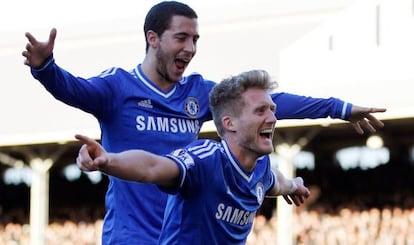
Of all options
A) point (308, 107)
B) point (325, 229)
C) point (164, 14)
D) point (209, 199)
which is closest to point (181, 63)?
point (164, 14)

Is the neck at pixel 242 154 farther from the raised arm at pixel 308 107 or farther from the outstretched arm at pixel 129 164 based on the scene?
the raised arm at pixel 308 107

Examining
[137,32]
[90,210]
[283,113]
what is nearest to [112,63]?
[137,32]

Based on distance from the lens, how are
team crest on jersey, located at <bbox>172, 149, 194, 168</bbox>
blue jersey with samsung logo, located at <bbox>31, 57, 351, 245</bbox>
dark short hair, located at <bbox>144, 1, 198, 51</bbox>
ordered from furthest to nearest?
dark short hair, located at <bbox>144, 1, 198, 51</bbox>, blue jersey with samsung logo, located at <bbox>31, 57, 351, 245</bbox>, team crest on jersey, located at <bbox>172, 149, 194, 168</bbox>

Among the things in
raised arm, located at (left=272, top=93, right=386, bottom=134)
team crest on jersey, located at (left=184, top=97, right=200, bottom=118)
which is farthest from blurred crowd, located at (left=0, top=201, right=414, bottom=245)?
team crest on jersey, located at (left=184, top=97, right=200, bottom=118)

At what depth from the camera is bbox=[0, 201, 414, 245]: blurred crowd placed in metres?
17.5

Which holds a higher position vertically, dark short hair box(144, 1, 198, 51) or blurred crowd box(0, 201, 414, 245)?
dark short hair box(144, 1, 198, 51)

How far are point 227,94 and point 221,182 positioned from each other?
1.31 ft

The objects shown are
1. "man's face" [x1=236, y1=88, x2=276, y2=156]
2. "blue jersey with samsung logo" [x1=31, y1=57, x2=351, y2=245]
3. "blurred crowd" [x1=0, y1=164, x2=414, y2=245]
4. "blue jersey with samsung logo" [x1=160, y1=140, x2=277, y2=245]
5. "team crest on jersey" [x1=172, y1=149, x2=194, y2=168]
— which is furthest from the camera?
"blurred crowd" [x1=0, y1=164, x2=414, y2=245]

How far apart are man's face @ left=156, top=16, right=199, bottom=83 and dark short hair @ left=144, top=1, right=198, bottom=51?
3 centimetres

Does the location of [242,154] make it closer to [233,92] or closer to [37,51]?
[233,92]

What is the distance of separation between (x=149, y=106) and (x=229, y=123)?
930 mm

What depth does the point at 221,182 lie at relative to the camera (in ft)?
18.0

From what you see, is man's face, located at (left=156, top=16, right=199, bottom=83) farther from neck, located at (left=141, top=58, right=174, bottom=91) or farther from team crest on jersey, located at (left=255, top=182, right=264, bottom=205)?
team crest on jersey, located at (left=255, top=182, right=264, bottom=205)

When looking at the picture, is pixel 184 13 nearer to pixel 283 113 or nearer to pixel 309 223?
pixel 283 113
